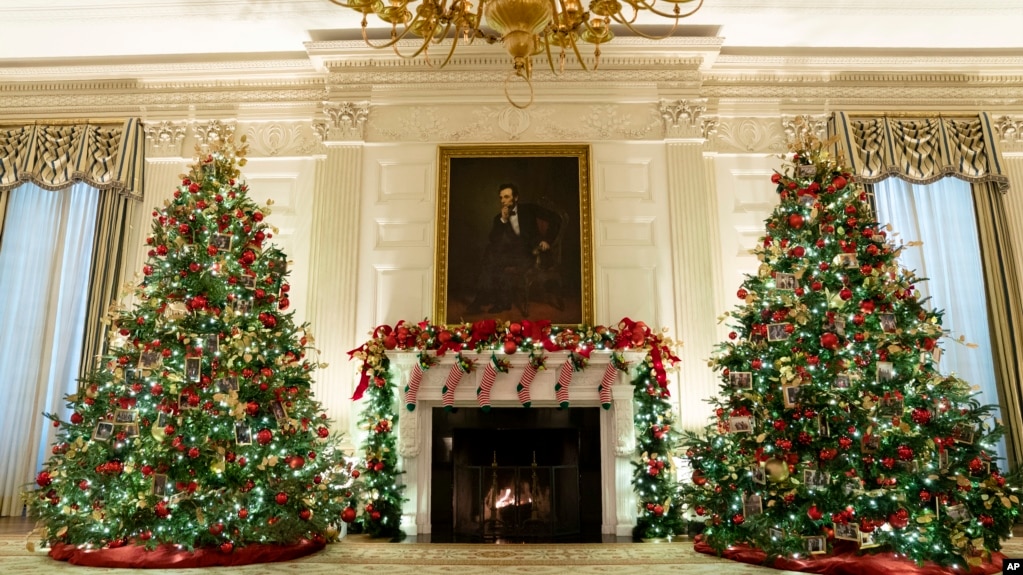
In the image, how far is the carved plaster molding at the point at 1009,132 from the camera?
23.0 feet

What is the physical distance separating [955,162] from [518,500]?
18.3ft

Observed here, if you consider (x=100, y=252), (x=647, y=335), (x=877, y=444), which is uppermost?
(x=100, y=252)

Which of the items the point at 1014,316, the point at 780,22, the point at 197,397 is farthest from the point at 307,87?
the point at 1014,316

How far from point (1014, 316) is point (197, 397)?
24.0 feet

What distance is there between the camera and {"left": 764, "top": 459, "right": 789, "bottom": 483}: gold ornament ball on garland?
431 centimetres

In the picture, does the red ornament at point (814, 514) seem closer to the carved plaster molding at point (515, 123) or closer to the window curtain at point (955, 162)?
the window curtain at point (955, 162)

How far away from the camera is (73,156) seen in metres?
7.00

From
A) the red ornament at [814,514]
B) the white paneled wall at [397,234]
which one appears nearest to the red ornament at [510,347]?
the white paneled wall at [397,234]

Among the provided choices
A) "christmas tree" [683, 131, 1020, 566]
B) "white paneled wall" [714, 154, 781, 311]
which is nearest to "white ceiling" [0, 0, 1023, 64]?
"white paneled wall" [714, 154, 781, 311]

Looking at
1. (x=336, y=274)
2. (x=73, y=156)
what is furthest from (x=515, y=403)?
(x=73, y=156)

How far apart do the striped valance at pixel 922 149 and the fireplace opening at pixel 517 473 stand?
12.7 ft

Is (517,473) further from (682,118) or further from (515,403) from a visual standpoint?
(682,118)

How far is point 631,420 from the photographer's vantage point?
5895 mm

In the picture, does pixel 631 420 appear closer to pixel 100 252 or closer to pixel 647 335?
pixel 647 335
